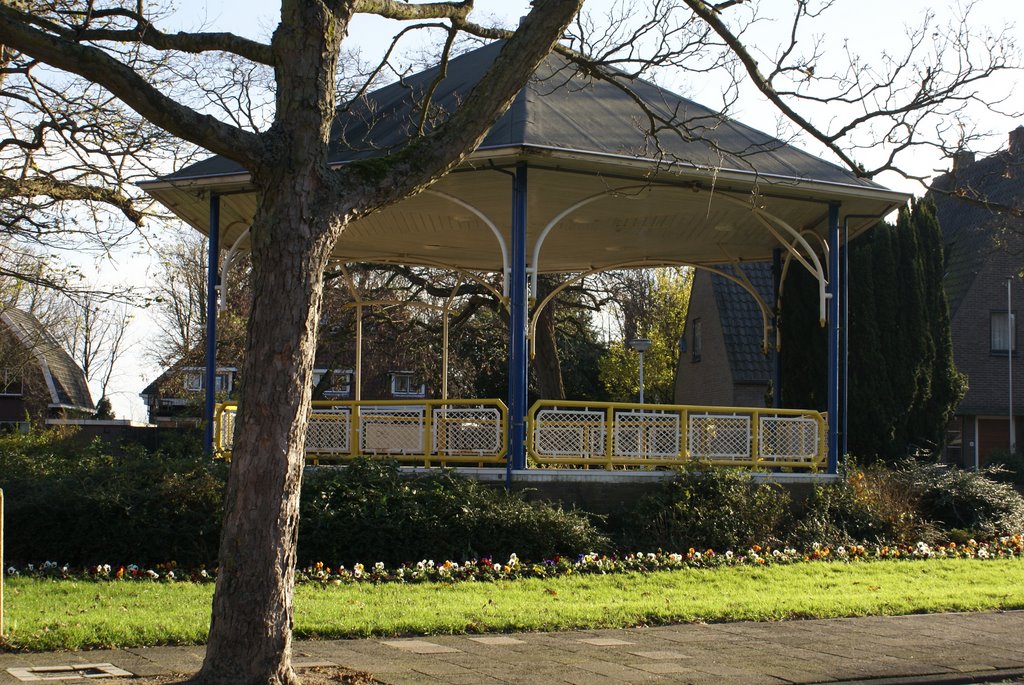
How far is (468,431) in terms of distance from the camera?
54.0 ft

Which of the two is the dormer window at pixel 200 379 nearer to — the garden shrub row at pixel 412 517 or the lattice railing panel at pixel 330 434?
the lattice railing panel at pixel 330 434

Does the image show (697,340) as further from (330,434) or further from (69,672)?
(69,672)

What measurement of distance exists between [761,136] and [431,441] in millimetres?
7473

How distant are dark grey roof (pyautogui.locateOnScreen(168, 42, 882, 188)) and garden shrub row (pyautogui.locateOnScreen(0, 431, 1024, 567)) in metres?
4.47

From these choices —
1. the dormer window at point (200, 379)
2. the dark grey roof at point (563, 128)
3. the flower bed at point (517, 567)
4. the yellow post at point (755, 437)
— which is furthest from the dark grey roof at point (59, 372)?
the yellow post at point (755, 437)

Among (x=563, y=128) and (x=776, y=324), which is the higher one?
(x=563, y=128)

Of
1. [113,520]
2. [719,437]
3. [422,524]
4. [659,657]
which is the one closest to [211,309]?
[113,520]

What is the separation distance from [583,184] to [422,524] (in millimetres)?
6157

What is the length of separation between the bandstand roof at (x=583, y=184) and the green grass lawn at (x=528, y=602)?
456 centimetres

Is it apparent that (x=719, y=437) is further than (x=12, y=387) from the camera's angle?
No

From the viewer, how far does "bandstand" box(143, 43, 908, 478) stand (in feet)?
52.6

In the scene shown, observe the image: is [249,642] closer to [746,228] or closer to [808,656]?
[808,656]

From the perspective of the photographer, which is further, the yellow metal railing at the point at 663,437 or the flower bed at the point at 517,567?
the yellow metal railing at the point at 663,437

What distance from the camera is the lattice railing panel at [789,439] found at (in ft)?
57.1
